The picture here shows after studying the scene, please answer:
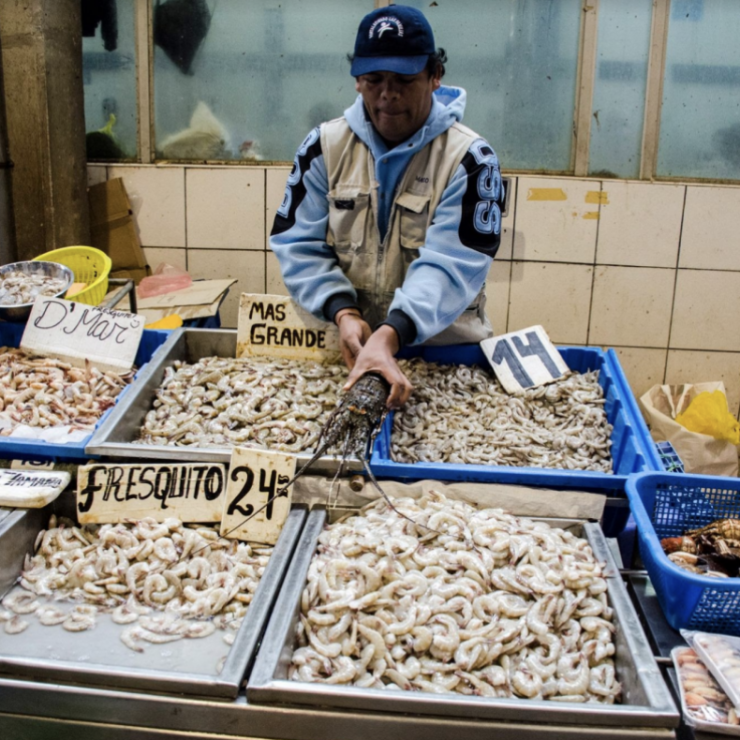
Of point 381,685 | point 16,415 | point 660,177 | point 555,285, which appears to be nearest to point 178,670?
point 381,685

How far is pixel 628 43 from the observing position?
14.4 ft

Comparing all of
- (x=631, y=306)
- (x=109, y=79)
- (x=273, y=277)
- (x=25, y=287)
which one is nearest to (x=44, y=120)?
(x=109, y=79)

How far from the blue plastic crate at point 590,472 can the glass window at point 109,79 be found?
9.83 ft

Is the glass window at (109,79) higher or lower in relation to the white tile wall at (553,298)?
higher

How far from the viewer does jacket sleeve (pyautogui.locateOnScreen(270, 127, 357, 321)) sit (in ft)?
8.81

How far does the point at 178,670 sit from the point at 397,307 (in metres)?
1.34

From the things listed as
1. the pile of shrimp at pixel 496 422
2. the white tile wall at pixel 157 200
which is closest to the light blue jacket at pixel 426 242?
the pile of shrimp at pixel 496 422

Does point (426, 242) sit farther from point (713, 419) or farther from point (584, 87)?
point (584, 87)

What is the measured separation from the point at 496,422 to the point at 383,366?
543 mm

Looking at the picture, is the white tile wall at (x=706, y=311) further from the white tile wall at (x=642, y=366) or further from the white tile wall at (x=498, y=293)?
the white tile wall at (x=498, y=293)

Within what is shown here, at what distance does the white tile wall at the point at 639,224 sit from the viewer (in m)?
4.44

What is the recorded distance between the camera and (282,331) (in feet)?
9.17

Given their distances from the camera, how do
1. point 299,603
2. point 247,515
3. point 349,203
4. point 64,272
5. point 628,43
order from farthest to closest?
point 628,43 < point 64,272 < point 349,203 < point 247,515 < point 299,603

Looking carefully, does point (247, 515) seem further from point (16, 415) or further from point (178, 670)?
point (16, 415)
